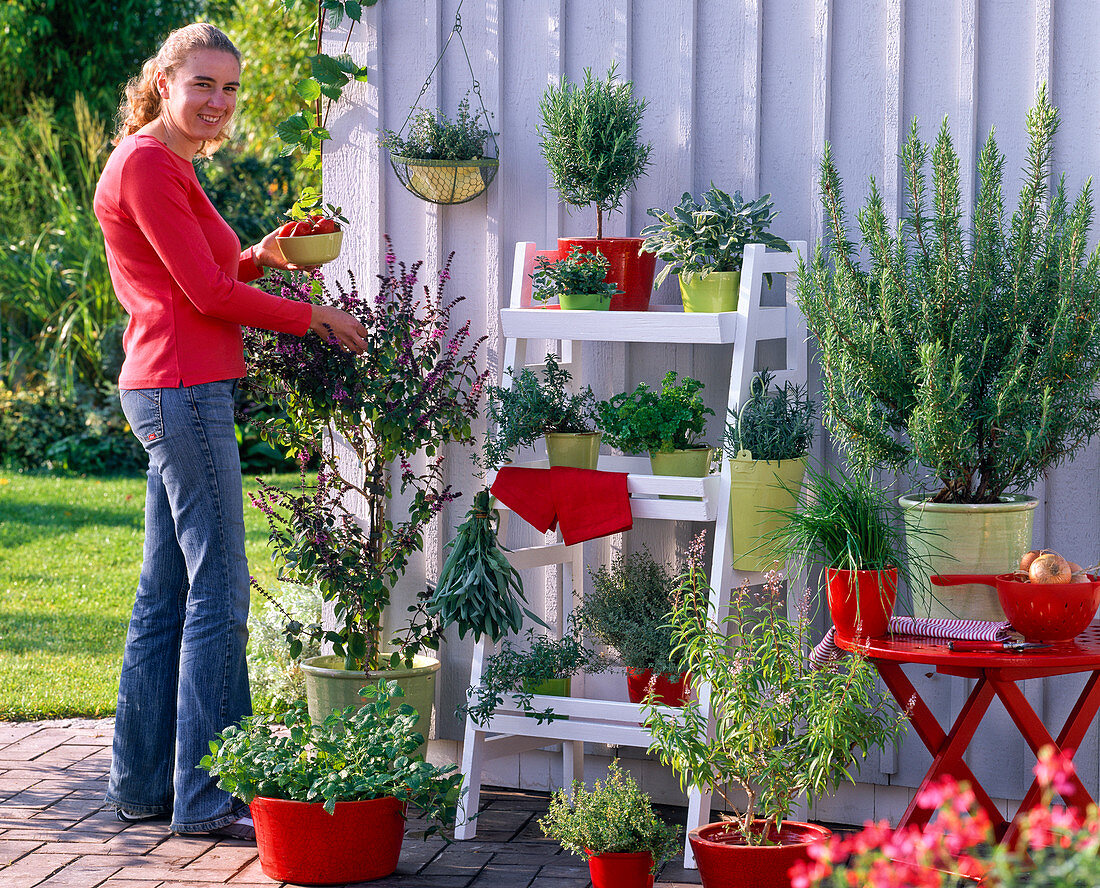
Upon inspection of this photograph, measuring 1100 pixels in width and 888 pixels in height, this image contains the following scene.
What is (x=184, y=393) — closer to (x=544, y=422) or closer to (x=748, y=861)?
Result: (x=544, y=422)

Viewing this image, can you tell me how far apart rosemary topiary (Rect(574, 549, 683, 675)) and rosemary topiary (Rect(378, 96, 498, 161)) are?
1.24m

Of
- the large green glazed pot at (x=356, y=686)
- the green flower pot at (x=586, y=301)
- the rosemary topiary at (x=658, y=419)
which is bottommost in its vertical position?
the large green glazed pot at (x=356, y=686)

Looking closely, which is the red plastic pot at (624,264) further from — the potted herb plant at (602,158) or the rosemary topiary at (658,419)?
the rosemary topiary at (658,419)

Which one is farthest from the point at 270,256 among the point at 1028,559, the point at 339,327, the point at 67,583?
the point at 67,583

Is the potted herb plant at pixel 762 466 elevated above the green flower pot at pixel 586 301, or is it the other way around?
the green flower pot at pixel 586 301

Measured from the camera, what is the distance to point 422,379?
147 inches

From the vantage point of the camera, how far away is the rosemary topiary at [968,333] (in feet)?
9.18

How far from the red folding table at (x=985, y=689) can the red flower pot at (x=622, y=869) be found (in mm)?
571

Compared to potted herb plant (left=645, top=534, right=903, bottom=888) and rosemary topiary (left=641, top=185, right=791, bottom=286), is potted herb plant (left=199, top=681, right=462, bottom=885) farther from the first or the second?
rosemary topiary (left=641, top=185, right=791, bottom=286)

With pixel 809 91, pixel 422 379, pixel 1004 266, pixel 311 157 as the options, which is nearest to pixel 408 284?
pixel 422 379

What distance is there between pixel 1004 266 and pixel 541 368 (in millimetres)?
1311

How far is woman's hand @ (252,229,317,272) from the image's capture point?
358 centimetres

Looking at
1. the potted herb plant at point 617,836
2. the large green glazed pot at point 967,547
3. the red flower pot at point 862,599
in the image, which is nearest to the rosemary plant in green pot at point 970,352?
the large green glazed pot at point 967,547

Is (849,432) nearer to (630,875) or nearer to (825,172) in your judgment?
(825,172)
